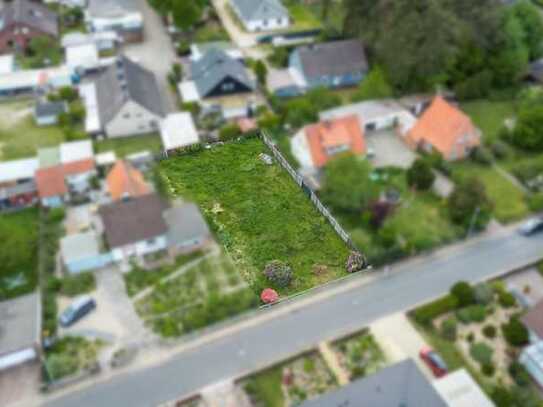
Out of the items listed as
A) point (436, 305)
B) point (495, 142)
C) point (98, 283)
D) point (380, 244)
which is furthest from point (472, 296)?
point (98, 283)

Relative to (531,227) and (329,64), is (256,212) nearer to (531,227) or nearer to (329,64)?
(531,227)

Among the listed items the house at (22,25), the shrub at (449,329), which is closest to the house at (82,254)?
the shrub at (449,329)

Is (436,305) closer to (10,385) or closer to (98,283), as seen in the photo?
(98,283)

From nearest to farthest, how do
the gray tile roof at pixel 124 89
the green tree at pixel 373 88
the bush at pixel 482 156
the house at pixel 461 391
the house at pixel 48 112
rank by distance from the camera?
the house at pixel 461 391, the bush at pixel 482 156, the gray tile roof at pixel 124 89, the house at pixel 48 112, the green tree at pixel 373 88

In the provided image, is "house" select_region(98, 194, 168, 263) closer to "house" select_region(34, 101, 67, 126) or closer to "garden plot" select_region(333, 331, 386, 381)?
"garden plot" select_region(333, 331, 386, 381)

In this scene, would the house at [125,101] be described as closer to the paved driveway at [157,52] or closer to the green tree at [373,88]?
the paved driveway at [157,52]

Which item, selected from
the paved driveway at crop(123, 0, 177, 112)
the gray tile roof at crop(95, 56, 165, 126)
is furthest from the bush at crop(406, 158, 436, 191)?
the paved driveway at crop(123, 0, 177, 112)
